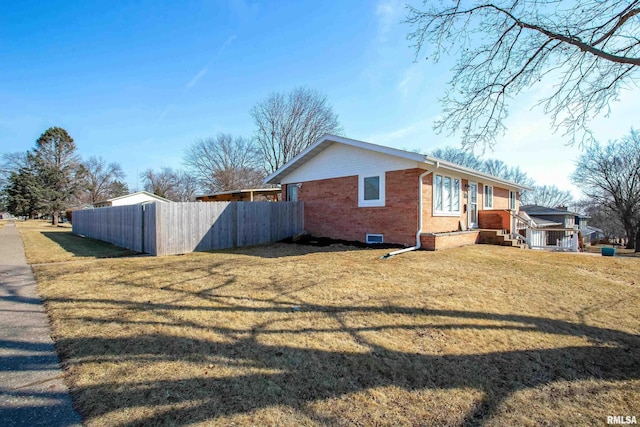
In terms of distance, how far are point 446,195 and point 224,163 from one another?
1213 inches

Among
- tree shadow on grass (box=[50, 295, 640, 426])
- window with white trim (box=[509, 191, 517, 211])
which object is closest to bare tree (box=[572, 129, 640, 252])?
window with white trim (box=[509, 191, 517, 211])

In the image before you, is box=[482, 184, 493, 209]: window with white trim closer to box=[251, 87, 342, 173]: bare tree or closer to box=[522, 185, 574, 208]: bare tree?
box=[251, 87, 342, 173]: bare tree

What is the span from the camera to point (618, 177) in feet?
85.1

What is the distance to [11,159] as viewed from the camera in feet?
126

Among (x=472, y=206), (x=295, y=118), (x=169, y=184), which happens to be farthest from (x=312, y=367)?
(x=169, y=184)

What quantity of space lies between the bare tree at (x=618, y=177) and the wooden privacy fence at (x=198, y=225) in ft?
92.9

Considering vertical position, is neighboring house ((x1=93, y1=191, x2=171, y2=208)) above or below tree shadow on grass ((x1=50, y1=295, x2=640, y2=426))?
above

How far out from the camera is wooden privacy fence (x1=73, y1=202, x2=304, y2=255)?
379 inches

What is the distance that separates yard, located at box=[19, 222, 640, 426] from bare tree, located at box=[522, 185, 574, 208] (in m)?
60.6

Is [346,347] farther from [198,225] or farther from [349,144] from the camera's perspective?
[349,144]

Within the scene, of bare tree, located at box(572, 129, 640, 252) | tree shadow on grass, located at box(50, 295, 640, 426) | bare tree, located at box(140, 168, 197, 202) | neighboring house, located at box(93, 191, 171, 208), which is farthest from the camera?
bare tree, located at box(140, 168, 197, 202)

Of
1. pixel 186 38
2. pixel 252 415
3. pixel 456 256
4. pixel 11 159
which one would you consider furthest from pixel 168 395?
pixel 11 159

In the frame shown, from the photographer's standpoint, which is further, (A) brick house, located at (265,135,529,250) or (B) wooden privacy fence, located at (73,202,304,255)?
(A) brick house, located at (265,135,529,250)

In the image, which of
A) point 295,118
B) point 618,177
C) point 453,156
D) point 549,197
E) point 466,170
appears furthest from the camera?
point 549,197
